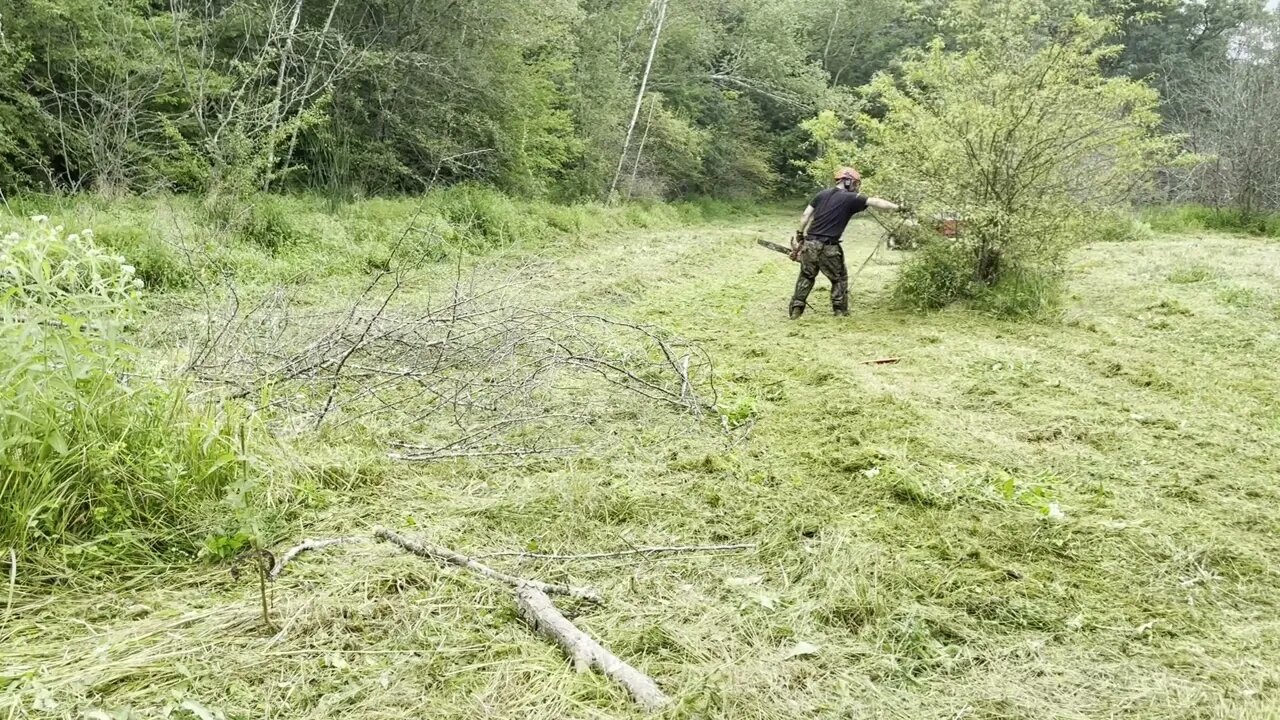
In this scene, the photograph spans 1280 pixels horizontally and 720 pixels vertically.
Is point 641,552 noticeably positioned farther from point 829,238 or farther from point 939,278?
point 939,278


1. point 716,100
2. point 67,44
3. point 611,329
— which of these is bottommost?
point 611,329

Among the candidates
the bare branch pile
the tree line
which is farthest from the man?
the tree line

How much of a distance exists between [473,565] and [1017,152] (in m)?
6.97

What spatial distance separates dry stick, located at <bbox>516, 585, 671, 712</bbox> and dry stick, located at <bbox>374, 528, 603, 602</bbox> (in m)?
0.04

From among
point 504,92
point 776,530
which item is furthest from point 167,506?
point 504,92

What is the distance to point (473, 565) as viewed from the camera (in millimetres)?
2564

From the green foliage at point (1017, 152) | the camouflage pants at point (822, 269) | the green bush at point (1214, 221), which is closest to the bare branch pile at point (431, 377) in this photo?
the camouflage pants at point (822, 269)

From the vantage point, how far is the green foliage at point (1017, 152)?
718 cm

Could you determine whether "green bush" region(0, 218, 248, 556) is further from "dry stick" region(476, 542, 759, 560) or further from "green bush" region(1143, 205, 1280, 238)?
"green bush" region(1143, 205, 1280, 238)

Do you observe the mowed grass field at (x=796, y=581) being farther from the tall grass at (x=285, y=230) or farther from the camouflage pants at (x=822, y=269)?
the camouflage pants at (x=822, y=269)

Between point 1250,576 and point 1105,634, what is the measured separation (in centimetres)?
81

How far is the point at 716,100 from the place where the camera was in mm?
25219

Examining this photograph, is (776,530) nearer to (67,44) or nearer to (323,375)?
(323,375)

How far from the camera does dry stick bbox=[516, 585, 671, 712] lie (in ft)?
6.54
